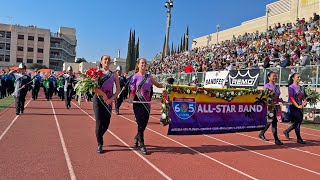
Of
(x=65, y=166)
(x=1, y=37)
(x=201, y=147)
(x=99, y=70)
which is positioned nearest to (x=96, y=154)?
(x=65, y=166)

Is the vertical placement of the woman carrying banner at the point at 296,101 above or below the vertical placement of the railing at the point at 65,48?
below

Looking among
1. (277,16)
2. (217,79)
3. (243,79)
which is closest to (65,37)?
(277,16)

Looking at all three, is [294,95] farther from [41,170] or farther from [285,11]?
[285,11]

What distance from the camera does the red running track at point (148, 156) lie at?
644 cm

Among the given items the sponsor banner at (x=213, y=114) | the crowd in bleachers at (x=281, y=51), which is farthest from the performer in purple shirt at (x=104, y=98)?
the crowd in bleachers at (x=281, y=51)

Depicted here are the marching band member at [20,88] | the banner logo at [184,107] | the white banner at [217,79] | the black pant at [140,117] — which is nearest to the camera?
the black pant at [140,117]

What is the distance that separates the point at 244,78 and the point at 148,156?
41.7 ft

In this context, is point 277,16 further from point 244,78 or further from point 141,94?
point 141,94

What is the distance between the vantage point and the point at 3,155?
7340 millimetres

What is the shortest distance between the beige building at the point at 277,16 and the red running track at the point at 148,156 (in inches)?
1119

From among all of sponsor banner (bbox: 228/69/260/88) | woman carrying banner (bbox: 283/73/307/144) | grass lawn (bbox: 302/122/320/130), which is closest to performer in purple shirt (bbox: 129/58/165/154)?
woman carrying banner (bbox: 283/73/307/144)

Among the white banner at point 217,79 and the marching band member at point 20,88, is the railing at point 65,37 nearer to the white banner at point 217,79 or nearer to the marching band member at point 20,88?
the white banner at point 217,79

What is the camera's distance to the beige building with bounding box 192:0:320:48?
36.7 meters

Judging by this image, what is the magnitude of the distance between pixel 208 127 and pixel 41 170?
4493 mm
